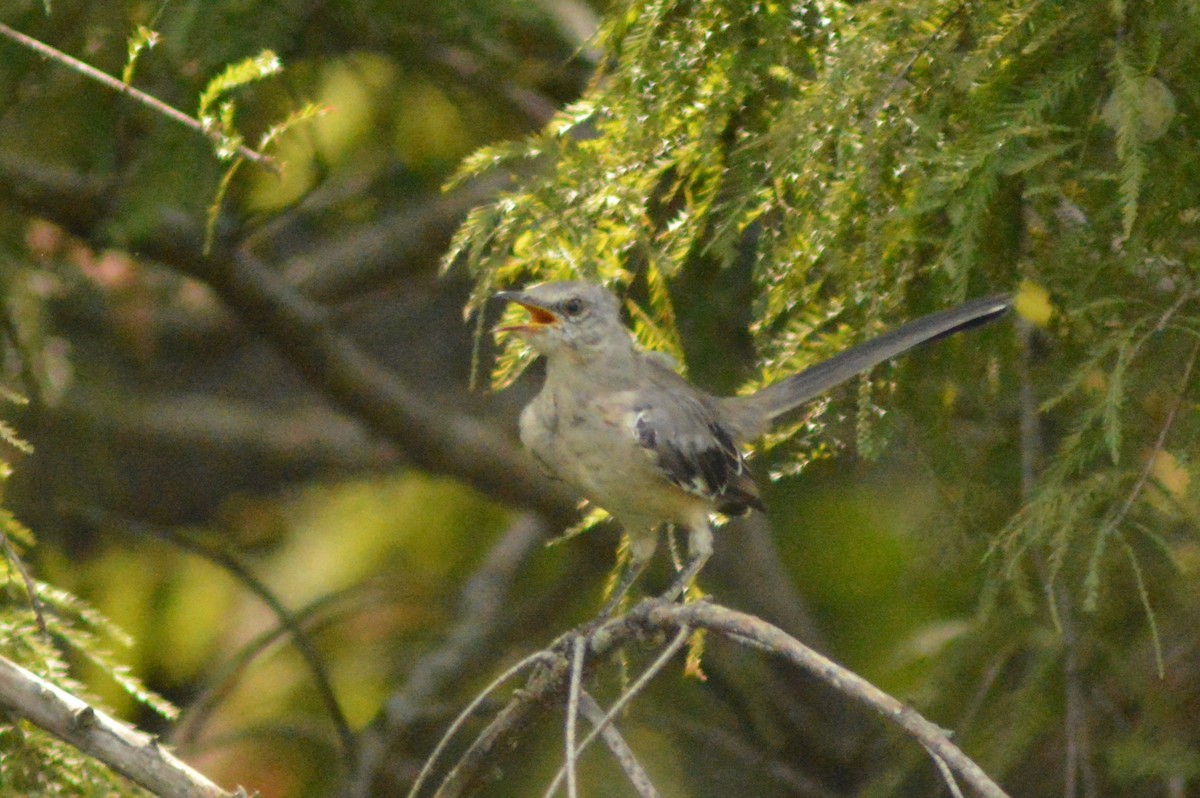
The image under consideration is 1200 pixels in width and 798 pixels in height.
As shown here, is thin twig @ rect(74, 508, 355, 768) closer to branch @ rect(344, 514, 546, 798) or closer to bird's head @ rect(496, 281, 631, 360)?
branch @ rect(344, 514, 546, 798)

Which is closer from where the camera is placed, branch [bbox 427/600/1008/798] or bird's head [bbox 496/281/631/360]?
branch [bbox 427/600/1008/798]

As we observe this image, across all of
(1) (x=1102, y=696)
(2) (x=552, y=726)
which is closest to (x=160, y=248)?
(2) (x=552, y=726)

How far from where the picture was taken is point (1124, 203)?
2.45 metres

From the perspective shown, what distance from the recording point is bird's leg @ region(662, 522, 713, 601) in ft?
11.9

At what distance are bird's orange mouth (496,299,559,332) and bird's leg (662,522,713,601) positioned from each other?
2.23 ft

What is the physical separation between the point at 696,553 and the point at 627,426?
42 cm

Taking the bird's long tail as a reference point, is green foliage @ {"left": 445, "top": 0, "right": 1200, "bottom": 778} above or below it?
above

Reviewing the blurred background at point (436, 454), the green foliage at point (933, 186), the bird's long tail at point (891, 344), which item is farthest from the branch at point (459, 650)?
the bird's long tail at point (891, 344)

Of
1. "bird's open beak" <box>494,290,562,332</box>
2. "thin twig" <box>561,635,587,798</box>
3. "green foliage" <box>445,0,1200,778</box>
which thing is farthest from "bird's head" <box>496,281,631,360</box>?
"thin twig" <box>561,635,587,798</box>

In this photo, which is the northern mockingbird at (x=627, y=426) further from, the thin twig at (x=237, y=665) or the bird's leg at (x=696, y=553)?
the thin twig at (x=237, y=665)

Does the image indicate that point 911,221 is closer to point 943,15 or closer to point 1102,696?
point 943,15

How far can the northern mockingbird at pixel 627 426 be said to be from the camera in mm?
3505

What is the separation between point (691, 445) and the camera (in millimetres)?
3646

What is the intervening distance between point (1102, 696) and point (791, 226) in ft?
6.68
